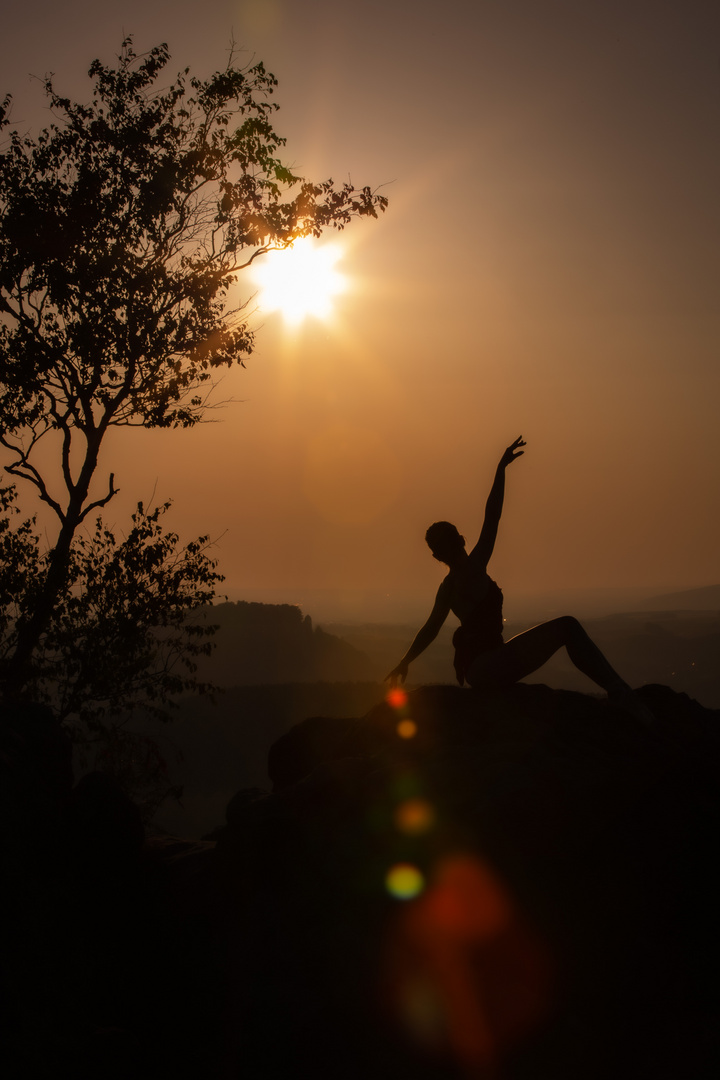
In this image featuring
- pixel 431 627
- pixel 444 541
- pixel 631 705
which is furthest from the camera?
pixel 431 627

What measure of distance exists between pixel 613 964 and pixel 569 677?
191588 mm

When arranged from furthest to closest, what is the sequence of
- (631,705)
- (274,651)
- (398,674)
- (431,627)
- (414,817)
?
(274,651) < (398,674) < (431,627) < (631,705) < (414,817)

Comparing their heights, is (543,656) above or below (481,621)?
below

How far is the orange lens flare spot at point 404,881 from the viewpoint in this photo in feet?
22.3

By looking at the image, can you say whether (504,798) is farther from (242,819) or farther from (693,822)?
(242,819)

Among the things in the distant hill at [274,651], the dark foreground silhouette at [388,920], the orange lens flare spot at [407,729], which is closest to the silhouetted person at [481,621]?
the orange lens flare spot at [407,729]

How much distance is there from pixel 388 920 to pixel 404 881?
1.29 feet

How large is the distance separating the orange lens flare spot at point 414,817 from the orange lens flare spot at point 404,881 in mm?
375

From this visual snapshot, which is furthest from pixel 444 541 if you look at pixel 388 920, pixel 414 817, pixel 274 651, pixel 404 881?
pixel 274 651

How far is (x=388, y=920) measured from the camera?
660cm

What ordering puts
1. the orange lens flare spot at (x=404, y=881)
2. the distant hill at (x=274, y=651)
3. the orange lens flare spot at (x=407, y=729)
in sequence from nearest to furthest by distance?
the orange lens flare spot at (x=404, y=881) < the orange lens flare spot at (x=407, y=729) < the distant hill at (x=274, y=651)

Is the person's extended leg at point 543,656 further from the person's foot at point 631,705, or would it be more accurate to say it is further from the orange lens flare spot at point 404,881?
the orange lens flare spot at point 404,881

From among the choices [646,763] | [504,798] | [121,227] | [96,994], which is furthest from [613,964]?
[121,227]

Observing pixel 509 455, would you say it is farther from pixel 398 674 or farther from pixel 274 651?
pixel 274 651
